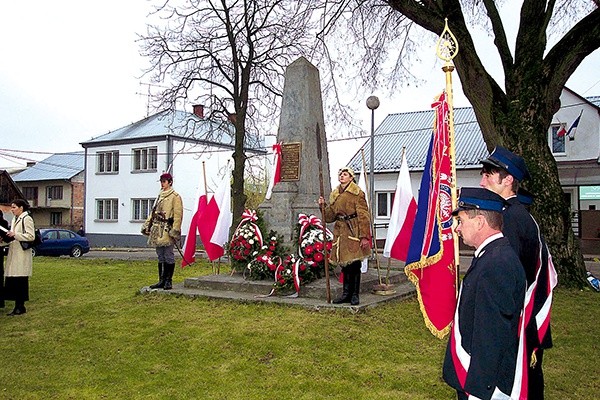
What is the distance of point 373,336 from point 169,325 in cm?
266

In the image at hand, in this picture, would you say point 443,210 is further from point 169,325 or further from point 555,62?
point 555,62

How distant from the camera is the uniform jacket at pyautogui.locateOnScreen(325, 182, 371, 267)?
25.8ft

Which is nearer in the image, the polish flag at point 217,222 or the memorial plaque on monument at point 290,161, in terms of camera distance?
the memorial plaque on monument at point 290,161

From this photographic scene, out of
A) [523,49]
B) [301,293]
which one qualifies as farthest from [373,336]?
[523,49]

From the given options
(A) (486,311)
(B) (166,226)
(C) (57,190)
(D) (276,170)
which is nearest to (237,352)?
(B) (166,226)

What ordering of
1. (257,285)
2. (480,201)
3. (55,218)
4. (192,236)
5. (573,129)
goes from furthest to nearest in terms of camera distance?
(55,218) < (573,129) < (192,236) < (257,285) < (480,201)

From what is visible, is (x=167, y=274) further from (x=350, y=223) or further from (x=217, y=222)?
(x=350, y=223)

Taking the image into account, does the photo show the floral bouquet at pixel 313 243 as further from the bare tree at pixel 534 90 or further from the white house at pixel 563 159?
the white house at pixel 563 159

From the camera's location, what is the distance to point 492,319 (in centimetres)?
263

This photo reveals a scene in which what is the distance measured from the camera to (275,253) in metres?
9.20

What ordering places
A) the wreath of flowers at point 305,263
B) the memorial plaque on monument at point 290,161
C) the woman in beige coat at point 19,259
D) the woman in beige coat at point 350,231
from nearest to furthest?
the woman in beige coat at point 350,231 → the woman in beige coat at point 19,259 → the wreath of flowers at point 305,263 → the memorial plaque on monument at point 290,161

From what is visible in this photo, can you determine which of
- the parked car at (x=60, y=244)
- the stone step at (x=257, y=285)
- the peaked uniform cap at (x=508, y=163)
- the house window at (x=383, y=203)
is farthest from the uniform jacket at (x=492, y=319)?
the house window at (x=383, y=203)

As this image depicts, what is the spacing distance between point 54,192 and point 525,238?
43776mm

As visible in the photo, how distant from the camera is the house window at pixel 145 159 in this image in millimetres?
34594
